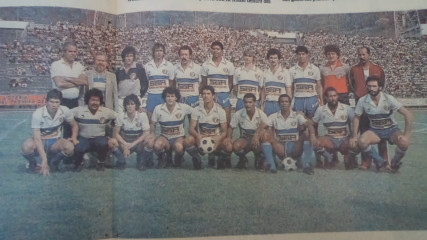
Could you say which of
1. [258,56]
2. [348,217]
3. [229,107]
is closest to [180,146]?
[229,107]

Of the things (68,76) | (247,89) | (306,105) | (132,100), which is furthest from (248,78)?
(68,76)

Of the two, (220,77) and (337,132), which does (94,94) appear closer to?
(220,77)

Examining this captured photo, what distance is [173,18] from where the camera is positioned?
828 mm

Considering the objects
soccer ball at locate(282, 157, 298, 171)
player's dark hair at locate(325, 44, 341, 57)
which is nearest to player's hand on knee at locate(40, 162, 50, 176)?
soccer ball at locate(282, 157, 298, 171)

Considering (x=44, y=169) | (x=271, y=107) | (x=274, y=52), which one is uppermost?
(x=274, y=52)

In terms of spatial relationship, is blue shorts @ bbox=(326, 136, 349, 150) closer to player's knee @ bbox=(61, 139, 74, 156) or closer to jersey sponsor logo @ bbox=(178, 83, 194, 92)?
jersey sponsor logo @ bbox=(178, 83, 194, 92)

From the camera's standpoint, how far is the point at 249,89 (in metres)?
0.88

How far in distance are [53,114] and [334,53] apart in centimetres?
53

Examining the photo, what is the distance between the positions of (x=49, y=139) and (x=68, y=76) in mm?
→ 118

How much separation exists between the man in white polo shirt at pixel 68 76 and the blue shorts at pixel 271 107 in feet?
1.11

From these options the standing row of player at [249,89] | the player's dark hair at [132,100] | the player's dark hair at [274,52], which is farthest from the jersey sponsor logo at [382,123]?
the player's dark hair at [132,100]

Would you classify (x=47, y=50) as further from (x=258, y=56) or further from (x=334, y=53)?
(x=334, y=53)

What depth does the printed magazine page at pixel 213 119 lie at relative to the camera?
80 centimetres

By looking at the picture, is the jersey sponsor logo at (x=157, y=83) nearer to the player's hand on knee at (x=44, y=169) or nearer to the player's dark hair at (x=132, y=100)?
the player's dark hair at (x=132, y=100)
